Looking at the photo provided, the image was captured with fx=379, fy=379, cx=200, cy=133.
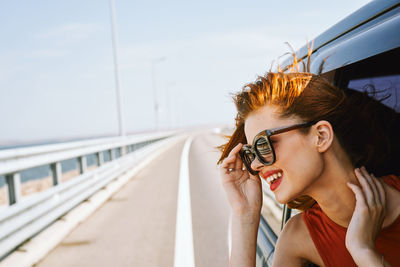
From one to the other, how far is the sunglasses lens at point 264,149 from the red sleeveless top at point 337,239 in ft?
1.21

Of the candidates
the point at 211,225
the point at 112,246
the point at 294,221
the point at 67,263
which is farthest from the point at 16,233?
the point at 294,221

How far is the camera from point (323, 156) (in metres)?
1.75

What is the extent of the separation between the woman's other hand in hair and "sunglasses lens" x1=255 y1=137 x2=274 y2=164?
40 centimetres

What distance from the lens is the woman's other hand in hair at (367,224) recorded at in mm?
1448

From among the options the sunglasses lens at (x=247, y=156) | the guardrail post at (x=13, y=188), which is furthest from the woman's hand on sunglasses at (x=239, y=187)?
the guardrail post at (x=13, y=188)

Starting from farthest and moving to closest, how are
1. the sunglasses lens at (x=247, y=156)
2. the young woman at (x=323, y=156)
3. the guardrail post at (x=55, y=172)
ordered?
1. the guardrail post at (x=55, y=172)
2. the sunglasses lens at (x=247, y=156)
3. the young woman at (x=323, y=156)

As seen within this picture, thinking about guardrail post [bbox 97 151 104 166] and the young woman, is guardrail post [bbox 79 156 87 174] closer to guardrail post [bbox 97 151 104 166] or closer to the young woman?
guardrail post [bbox 97 151 104 166]

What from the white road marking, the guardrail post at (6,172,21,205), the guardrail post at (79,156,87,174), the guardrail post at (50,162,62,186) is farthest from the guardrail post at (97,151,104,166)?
the guardrail post at (6,172,21,205)

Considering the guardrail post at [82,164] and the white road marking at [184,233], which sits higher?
the guardrail post at [82,164]

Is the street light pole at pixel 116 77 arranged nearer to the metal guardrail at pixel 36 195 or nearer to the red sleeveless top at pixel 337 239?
the metal guardrail at pixel 36 195

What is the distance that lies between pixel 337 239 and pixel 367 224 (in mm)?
247

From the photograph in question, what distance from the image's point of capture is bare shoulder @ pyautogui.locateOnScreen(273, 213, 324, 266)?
1.81 metres

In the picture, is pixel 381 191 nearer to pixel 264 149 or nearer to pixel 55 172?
pixel 264 149

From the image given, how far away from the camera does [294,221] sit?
194cm
